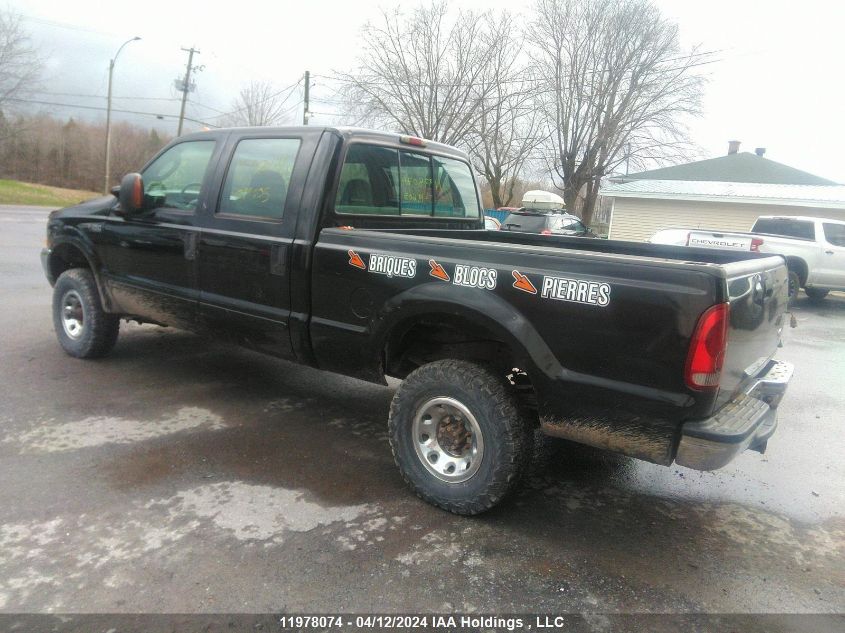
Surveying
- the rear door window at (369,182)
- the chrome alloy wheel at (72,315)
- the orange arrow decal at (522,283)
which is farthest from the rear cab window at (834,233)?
the chrome alloy wheel at (72,315)

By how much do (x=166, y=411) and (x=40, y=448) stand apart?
87 centimetres

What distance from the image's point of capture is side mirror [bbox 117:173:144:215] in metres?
4.45

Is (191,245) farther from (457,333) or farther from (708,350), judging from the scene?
(708,350)

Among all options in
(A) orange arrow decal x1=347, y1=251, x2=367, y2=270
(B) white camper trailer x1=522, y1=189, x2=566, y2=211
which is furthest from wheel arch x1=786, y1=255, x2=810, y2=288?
(B) white camper trailer x1=522, y1=189, x2=566, y2=211

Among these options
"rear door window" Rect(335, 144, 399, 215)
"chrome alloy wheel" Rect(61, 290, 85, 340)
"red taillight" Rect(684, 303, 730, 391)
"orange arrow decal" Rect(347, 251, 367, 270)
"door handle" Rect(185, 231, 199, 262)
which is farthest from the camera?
"chrome alloy wheel" Rect(61, 290, 85, 340)

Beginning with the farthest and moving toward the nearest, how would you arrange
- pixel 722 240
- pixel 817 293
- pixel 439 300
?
pixel 817 293
pixel 722 240
pixel 439 300

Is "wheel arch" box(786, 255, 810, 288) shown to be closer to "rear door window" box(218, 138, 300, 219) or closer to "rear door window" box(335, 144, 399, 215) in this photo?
"rear door window" box(335, 144, 399, 215)

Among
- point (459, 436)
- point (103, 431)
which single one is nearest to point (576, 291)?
point (459, 436)

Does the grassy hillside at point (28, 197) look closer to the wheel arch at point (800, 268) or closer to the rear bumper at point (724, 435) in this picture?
the wheel arch at point (800, 268)

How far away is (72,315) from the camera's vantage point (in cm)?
541

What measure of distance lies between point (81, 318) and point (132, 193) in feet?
5.08

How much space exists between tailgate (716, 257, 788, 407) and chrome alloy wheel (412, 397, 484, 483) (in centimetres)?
117

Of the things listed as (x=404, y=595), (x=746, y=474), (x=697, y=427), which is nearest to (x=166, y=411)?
(x=404, y=595)

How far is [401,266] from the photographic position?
3.18 metres
